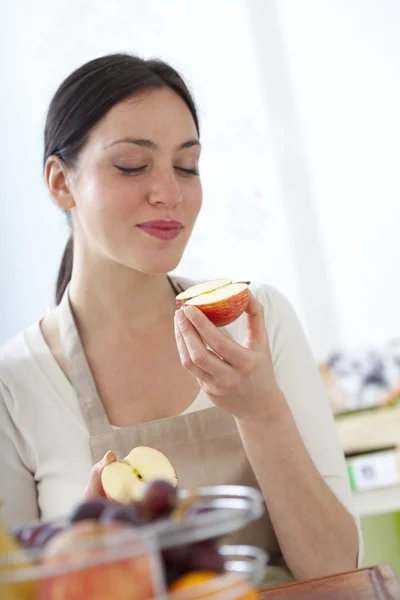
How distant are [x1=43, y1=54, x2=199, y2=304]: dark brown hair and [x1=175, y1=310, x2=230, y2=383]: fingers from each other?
52cm

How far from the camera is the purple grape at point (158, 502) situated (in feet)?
1.75

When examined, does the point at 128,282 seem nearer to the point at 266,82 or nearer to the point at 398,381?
the point at 398,381

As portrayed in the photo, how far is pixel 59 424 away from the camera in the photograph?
1.45 m

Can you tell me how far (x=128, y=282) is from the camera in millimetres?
1535

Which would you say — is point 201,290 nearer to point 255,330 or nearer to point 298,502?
point 255,330

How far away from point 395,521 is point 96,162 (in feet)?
3.91

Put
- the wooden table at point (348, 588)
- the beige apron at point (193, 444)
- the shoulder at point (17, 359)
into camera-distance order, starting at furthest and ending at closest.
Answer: the shoulder at point (17, 359) < the beige apron at point (193, 444) < the wooden table at point (348, 588)

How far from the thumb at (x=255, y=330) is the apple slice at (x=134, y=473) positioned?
0.30m

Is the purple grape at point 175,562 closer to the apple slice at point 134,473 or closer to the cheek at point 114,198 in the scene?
the apple slice at point 134,473

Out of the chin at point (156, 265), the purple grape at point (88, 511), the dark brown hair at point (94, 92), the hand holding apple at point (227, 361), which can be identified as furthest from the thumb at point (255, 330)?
the purple grape at point (88, 511)

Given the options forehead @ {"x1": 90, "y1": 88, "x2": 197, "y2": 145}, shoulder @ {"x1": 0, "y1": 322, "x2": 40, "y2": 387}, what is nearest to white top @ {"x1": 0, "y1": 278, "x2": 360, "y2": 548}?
shoulder @ {"x1": 0, "y1": 322, "x2": 40, "y2": 387}

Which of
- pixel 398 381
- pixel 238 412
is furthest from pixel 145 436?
pixel 398 381

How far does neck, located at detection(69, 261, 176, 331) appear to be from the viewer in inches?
60.6

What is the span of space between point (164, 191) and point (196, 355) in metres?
0.40
